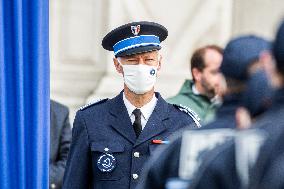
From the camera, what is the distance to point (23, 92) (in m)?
5.14

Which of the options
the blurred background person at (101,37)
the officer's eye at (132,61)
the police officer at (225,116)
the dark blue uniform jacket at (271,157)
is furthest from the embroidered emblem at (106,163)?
the blurred background person at (101,37)

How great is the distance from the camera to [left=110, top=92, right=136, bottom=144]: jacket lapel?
5227 mm

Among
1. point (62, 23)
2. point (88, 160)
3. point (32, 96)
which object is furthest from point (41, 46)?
point (62, 23)

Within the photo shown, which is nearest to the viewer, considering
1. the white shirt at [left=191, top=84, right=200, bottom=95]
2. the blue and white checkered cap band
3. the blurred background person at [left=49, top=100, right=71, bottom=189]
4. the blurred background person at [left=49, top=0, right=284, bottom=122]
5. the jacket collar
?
the jacket collar

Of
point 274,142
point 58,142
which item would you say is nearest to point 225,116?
point 274,142

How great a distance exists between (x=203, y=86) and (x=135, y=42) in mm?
1577

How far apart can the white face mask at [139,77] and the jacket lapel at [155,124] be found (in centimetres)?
11

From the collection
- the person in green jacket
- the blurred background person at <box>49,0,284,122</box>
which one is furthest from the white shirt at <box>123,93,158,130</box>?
the blurred background person at <box>49,0,284,122</box>

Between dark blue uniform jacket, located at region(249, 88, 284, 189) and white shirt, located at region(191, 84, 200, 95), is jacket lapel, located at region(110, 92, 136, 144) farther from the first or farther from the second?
dark blue uniform jacket, located at region(249, 88, 284, 189)

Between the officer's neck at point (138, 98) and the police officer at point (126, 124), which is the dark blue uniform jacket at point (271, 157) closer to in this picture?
the police officer at point (126, 124)

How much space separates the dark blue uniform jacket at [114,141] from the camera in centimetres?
512

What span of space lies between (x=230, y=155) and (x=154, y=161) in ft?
1.51

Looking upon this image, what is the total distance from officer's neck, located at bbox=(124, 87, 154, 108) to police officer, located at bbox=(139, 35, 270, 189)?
1565mm

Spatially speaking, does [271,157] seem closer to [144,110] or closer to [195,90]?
[144,110]
